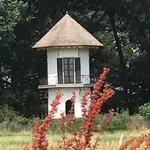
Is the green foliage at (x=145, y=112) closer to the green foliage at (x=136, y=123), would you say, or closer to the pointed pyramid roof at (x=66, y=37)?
the green foliage at (x=136, y=123)

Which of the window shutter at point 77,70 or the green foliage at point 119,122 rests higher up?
the window shutter at point 77,70

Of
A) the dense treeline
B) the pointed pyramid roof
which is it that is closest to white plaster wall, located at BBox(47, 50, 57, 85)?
the pointed pyramid roof

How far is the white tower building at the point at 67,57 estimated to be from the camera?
34.8 meters

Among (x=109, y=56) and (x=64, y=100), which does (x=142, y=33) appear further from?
(x=64, y=100)

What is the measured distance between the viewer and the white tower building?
34750 mm

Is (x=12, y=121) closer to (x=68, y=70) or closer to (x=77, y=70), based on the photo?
(x=68, y=70)

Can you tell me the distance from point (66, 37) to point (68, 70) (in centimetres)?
189

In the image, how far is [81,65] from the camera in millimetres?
35531

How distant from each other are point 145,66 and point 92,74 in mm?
3679

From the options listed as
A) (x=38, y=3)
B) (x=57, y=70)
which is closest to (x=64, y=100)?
(x=57, y=70)

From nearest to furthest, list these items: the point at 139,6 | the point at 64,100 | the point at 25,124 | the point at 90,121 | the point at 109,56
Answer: the point at 90,121, the point at 25,124, the point at 64,100, the point at 139,6, the point at 109,56

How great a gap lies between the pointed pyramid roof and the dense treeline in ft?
7.03

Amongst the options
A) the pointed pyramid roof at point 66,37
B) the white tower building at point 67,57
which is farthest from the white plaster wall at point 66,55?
the pointed pyramid roof at point 66,37

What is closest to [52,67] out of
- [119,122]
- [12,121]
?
[12,121]
